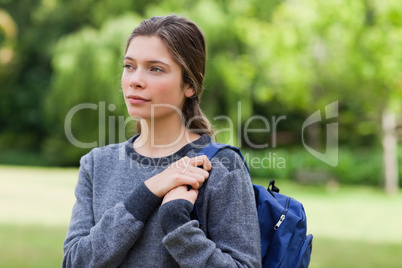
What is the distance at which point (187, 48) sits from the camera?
1.70m

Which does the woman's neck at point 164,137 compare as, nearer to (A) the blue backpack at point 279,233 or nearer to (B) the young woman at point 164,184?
(B) the young woman at point 164,184

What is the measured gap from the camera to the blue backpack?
163 cm

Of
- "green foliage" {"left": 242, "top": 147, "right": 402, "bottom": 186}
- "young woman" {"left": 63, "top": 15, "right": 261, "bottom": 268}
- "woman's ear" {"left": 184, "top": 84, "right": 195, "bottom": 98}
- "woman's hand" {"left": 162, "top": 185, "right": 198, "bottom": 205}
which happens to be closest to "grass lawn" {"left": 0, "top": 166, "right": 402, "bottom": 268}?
"green foliage" {"left": 242, "top": 147, "right": 402, "bottom": 186}

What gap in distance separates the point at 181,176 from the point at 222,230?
202mm

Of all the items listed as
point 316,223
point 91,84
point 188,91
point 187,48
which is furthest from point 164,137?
point 91,84

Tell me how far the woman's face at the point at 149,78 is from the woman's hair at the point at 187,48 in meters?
0.02

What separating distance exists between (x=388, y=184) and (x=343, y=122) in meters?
5.54

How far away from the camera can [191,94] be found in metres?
1.79

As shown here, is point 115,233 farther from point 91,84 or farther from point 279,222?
point 91,84

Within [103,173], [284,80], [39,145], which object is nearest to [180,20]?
[103,173]

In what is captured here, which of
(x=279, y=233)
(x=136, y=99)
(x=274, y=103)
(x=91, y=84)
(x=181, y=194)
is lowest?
(x=279, y=233)

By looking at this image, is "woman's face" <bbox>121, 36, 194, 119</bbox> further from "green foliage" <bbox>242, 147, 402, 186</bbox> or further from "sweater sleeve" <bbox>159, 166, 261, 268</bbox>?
"green foliage" <bbox>242, 147, 402, 186</bbox>

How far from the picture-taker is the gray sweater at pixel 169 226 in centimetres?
146

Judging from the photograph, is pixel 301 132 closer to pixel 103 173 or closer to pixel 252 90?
pixel 252 90
